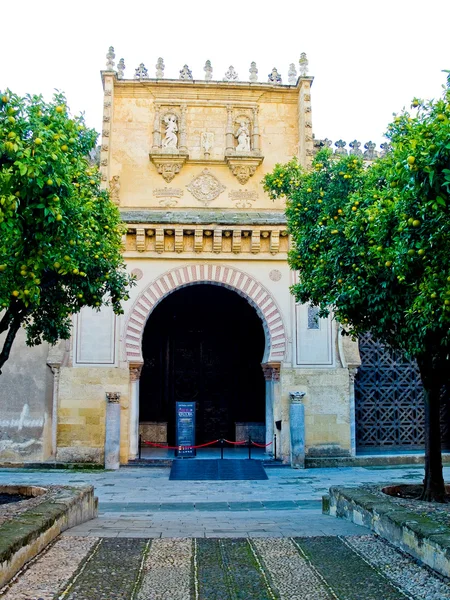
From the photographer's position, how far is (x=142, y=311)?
1499 cm

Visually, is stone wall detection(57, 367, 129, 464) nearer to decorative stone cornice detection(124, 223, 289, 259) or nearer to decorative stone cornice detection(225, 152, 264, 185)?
decorative stone cornice detection(124, 223, 289, 259)

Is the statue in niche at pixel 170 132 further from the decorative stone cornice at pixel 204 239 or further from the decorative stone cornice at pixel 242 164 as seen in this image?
the decorative stone cornice at pixel 204 239

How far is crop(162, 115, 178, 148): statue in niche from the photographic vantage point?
1580 cm

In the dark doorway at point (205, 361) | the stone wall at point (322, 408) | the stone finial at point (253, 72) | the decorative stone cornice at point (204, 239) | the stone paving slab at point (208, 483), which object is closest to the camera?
the stone paving slab at point (208, 483)

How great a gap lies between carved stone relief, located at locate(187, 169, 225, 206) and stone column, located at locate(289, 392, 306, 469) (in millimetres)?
4933

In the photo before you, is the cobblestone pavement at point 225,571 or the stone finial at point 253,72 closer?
the cobblestone pavement at point 225,571

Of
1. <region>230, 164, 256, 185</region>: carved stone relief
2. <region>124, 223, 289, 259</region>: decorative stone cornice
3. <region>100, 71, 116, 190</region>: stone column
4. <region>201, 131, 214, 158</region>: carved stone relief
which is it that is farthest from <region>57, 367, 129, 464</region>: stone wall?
<region>201, 131, 214, 158</region>: carved stone relief

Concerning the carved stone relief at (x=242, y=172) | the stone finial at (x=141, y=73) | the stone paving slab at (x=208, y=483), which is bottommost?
the stone paving slab at (x=208, y=483)

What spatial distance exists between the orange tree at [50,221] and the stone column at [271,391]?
694 cm

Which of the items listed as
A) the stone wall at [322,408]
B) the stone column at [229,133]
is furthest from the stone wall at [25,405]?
the stone column at [229,133]

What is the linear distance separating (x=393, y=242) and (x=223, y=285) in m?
8.39

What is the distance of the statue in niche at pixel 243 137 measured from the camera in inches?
626

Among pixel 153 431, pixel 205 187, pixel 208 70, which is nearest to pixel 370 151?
pixel 205 187

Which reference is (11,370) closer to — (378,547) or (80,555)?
(80,555)
